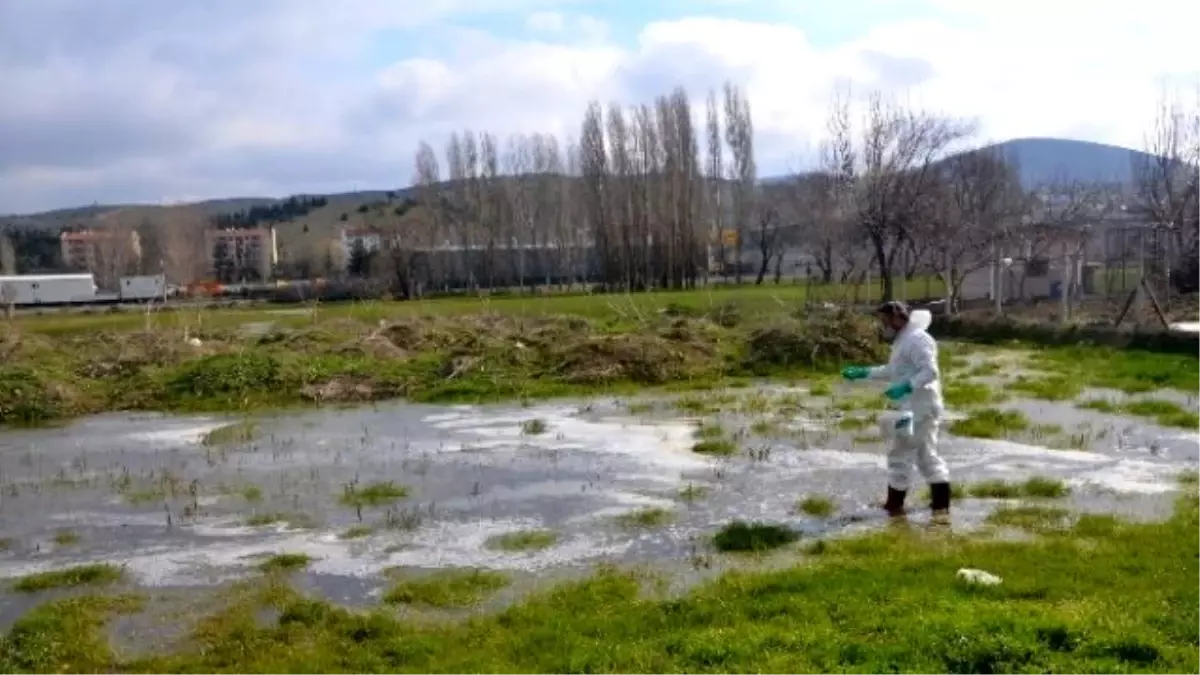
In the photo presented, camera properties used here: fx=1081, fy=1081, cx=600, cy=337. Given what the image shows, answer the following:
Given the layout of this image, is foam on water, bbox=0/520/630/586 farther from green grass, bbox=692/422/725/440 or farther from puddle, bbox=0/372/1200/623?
green grass, bbox=692/422/725/440

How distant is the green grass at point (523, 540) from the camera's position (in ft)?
28.7

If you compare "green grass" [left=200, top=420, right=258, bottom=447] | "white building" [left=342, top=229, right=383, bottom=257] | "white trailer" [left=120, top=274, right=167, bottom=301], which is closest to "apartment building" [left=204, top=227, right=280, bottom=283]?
"white building" [left=342, top=229, right=383, bottom=257]

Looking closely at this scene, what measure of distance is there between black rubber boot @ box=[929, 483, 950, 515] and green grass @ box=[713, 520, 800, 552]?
4.64 ft

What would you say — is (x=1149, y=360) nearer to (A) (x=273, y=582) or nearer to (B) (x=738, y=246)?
(A) (x=273, y=582)

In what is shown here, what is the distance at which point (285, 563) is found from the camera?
27.9ft

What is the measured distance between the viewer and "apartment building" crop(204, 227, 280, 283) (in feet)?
386

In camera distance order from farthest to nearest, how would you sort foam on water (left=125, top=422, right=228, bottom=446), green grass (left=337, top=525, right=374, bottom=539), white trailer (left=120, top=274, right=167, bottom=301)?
white trailer (left=120, top=274, right=167, bottom=301) → foam on water (left=125, top=422, right=228, bottom=446) → green grass (left=337, top=525, right=374, bottom=539)

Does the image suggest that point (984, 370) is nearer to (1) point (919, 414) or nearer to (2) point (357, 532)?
(1) point (919, 414)

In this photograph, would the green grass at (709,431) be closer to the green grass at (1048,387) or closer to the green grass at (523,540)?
the green grass at (523,540)

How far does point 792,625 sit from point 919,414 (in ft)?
12.1

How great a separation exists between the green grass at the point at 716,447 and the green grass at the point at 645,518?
2.88 m

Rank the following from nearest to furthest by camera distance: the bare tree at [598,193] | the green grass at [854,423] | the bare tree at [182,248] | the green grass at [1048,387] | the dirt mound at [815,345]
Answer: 1. the green grass at [854,423]
2. the green grass at [1048,387]
3. the dirt mound at [815,345]
4. the bare tree at [598,193]
5. the bare tree at [182,248]

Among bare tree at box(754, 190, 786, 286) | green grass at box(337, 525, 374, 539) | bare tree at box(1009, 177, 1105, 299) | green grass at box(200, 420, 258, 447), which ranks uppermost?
bare tree at box(754, 190, 786, 286)

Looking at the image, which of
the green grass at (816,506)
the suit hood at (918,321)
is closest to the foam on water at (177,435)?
the green grass at (816,506)
